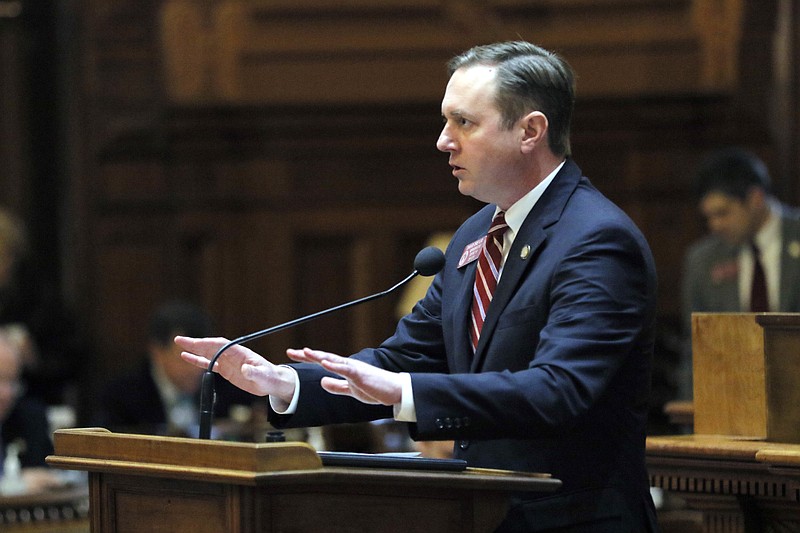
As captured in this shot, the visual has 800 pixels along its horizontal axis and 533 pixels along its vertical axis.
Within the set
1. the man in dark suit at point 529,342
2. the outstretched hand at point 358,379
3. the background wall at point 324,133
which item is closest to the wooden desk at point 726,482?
the man in dark suit at point 529,342

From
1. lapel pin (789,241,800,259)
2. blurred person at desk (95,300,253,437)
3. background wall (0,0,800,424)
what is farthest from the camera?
background wall (0,0,800,424)

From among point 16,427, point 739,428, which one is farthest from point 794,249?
point 16,427

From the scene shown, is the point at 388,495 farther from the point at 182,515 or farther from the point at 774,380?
the point at 774,380

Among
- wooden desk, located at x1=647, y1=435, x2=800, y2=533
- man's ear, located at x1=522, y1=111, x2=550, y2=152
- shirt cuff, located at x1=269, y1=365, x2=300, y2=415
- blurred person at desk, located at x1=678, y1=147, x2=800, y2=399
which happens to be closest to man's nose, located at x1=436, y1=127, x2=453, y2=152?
man's ear, located at x1=522, y1=111, x2=550, y2=152

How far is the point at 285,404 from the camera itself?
3.03 m

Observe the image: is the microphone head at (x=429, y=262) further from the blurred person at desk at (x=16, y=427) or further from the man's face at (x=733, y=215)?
the man's face at (x=733, y=215)

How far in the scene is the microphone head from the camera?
9.88 feet

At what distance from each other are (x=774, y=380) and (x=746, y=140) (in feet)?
16.6

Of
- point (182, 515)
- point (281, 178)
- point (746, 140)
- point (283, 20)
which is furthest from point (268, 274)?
point (182, 515)

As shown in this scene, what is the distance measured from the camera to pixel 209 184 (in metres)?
8.70

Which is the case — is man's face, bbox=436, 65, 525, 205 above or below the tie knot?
above

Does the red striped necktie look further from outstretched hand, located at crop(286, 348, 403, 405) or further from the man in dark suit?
outstretched hand, located at crop(286, 348, 403, 405)

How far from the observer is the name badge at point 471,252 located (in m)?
3.12

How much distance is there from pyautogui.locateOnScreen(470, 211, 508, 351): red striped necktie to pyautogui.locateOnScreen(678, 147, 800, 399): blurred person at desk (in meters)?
3.61
